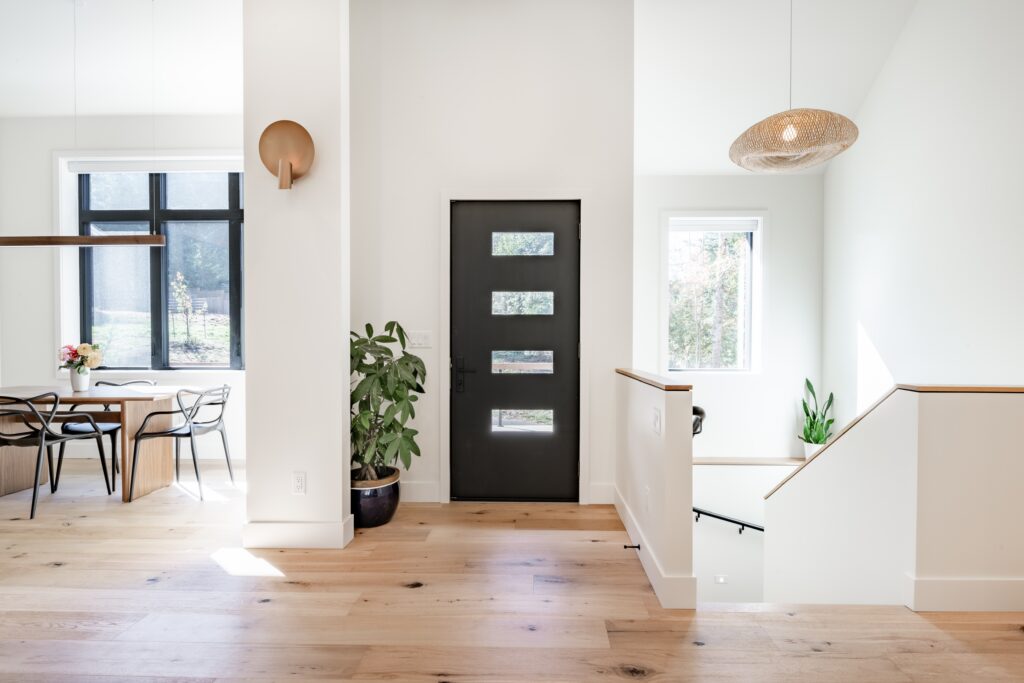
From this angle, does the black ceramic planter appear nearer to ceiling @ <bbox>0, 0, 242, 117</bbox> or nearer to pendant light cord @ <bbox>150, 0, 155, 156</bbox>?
ceiling @ <bbox>0, 0, 242, 117</bbox>

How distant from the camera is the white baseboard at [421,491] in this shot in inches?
139

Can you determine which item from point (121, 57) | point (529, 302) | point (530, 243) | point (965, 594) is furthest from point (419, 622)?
point (121, 57)

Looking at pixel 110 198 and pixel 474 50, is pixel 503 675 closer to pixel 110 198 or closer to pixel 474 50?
pixel 474 50

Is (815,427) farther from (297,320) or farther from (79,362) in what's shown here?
(79,362)

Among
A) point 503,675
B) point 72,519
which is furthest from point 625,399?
point 72,519

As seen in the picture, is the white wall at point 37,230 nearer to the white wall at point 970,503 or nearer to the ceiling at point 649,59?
the ceiling at point 649,59

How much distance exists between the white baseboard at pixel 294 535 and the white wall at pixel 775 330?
11.9 ft

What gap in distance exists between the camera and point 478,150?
138 inches

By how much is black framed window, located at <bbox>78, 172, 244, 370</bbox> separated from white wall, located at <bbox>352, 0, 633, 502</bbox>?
202 centimetres

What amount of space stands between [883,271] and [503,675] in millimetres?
4330

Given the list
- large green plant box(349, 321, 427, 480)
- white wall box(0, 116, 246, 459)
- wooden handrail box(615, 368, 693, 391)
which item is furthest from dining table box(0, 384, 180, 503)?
wooden handrail box(615, 368, 693, 391)

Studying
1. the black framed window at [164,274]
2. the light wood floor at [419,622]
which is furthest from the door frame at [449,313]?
the black framed window at [164,274]

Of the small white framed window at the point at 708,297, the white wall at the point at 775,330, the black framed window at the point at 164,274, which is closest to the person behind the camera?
the black framed window at the point at 164,274

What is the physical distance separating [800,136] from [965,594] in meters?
2.31
